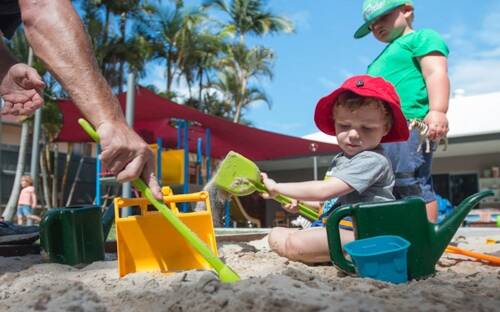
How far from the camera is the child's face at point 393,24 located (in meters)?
2.44

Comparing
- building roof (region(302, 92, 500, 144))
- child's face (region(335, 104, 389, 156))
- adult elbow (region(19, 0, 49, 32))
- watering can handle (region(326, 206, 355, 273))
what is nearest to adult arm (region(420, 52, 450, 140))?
child's face (region(335, 104, 389, 156))

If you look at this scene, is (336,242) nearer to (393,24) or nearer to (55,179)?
(393,24)

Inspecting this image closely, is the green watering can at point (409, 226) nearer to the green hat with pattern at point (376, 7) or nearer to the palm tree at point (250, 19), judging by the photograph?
the green hat with pattern at point (376, 7)

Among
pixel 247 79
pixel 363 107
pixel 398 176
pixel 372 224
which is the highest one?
pixel 247 79

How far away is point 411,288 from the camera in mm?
1106

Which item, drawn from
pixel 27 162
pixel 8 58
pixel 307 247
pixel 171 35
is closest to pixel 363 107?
pixel 307 247

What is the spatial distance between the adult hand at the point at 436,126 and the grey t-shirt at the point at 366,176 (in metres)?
0.42

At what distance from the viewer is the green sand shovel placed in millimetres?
1258

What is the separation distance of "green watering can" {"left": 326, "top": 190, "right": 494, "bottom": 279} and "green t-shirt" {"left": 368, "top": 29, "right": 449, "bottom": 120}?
3.39ft

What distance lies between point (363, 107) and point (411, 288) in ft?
2.74

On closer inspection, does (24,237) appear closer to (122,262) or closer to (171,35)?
(122,262)

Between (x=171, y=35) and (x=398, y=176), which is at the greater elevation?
(x=171, y=35)

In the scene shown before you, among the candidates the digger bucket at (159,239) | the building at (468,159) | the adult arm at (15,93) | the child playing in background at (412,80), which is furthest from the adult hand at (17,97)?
the building at (468,159)

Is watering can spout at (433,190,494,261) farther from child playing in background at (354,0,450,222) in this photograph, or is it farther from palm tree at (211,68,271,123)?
palm tree at (211,68,271,123)
